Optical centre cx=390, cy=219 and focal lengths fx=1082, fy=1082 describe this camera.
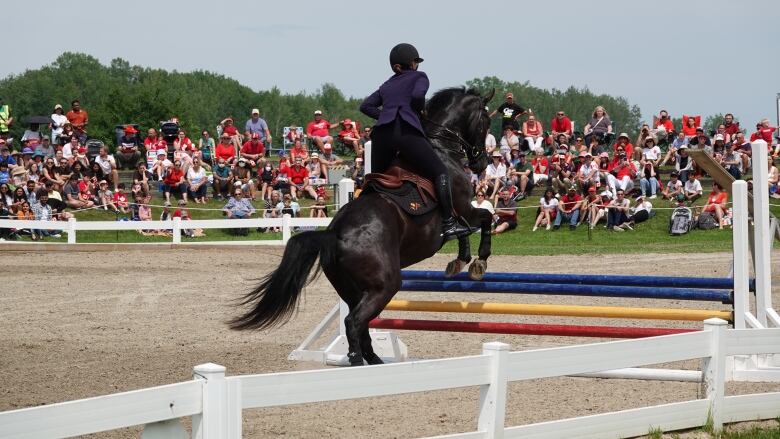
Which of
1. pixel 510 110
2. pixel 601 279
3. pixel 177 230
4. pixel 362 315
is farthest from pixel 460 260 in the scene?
pixel 177 230

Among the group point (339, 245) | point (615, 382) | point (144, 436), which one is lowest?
point (615, 382)

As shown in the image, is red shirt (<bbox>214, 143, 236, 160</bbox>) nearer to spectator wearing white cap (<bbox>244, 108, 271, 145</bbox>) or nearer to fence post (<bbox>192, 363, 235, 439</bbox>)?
spectator wearing white cap (<bbox>244, 108, 271, 145</bbox>)

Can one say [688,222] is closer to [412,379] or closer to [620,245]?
[620,245]

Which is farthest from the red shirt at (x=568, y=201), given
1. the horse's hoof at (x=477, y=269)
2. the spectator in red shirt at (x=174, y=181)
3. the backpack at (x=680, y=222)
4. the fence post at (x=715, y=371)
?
the fence post at (x=715, y=371)

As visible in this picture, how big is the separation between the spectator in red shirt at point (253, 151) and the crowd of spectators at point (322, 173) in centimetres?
2

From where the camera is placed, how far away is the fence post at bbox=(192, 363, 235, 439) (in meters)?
4.36

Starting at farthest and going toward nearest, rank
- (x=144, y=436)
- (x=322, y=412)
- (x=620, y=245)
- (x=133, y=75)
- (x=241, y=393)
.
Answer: (x=133, y=75) < (x=620, y=245) < (x=322, y=412) < (x=241, y=393) < (x=144, y=436)

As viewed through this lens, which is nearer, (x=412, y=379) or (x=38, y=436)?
(x=38, y=436)

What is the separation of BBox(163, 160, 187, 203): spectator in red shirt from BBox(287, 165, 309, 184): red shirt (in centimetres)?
244

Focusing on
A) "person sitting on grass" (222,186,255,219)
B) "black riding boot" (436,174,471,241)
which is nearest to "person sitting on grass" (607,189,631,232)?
"person sitting on grass" (222,186,255,219)

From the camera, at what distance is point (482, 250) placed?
348 inches

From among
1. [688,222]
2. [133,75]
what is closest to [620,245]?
[688,222]

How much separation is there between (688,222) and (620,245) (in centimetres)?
235

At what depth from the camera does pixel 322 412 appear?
7.46 metres
